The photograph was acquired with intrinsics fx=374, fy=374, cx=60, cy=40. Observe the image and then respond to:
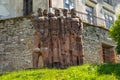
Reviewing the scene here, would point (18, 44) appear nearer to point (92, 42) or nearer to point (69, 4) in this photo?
point (92, 42)

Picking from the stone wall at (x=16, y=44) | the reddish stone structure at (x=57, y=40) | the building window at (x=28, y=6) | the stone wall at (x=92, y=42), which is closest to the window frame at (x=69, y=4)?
the building window at (x=28, y=6)

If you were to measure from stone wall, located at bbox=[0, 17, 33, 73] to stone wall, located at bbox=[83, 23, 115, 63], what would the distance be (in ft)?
12.5

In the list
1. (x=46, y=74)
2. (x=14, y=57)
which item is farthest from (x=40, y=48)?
(x=14, y=57)

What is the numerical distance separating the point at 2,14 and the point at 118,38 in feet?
35.3

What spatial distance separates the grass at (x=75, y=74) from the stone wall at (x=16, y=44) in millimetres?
5798

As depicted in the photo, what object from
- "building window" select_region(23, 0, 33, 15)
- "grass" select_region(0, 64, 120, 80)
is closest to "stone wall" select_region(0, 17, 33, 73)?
"building window" select_region(23, 0, 33, 15)

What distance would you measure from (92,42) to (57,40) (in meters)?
7.18

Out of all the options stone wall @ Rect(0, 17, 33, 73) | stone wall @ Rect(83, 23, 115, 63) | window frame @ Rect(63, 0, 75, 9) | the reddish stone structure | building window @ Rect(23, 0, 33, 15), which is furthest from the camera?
window frame @ Rect(63, 0, 75, 9)

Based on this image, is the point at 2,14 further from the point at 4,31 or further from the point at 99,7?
the point at 99,7

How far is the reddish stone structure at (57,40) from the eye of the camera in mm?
17938

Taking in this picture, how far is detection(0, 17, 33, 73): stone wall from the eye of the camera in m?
22.8

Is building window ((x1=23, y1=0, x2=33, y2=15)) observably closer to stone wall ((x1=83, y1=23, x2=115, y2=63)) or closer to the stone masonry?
the stone masonry

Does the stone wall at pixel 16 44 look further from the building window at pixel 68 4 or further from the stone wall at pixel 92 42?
the building window at pixel 68 4

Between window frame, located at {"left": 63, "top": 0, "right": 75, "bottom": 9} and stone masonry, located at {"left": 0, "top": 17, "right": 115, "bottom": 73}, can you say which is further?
window frame, located at {"left": 63, "top": 0, "right": 75, "bottom": 9}
